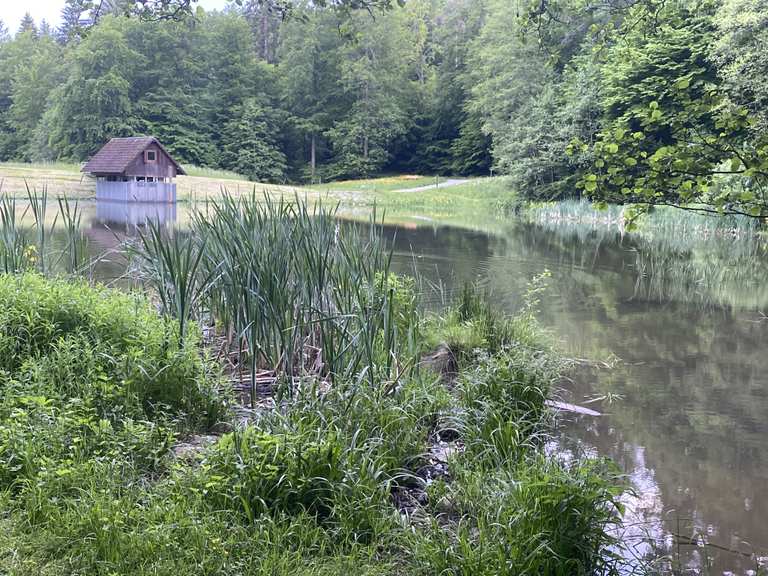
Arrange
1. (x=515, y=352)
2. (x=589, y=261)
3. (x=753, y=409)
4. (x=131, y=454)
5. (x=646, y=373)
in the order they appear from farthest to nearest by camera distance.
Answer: (x=589, y=261) → (x=646, y=373) → (x=753, y=409) → (x=515, y=352) → (x=131, y=454)

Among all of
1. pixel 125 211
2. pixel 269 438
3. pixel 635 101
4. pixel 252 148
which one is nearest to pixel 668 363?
pixel 269 438

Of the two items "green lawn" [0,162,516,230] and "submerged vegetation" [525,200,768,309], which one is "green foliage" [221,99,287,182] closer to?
"green lawn" [0,162,516,230]

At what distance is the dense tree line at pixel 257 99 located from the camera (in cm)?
4450

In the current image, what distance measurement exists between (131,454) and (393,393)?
1.62m

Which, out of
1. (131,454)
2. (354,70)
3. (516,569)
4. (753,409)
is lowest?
(753,409)

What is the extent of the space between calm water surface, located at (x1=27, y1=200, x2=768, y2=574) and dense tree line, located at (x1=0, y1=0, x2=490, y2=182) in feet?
104

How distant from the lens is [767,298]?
35.9 feet

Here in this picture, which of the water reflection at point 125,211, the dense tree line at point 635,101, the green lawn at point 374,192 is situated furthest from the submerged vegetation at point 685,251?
the water reflection at point 125,211

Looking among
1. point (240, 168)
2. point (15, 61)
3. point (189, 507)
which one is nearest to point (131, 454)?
point (189, 507)

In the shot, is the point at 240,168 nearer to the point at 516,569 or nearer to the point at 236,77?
the point at 236,77

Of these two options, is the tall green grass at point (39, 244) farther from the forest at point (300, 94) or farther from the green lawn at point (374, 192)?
the forest at point (300, 94)

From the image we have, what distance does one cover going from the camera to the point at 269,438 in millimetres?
3047

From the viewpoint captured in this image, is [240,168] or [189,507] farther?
[240,168]

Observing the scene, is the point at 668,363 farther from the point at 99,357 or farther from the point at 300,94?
the point at 300,94
